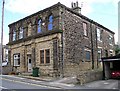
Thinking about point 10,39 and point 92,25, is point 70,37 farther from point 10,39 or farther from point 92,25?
point 10,39

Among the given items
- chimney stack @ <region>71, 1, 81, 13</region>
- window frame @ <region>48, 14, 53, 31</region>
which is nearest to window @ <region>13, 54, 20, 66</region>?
window frame @ <region>48, 14, 53, 31</region>

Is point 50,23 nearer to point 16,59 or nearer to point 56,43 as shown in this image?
point 56,43

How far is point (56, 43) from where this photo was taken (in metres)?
21.9

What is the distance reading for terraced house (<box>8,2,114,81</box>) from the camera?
22.1m

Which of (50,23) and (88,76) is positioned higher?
(50,23)

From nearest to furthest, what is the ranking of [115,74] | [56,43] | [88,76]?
[88,76] < [56,43] < [115,74]

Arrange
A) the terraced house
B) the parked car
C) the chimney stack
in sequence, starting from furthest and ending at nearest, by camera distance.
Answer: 1. the chimney stack
2. the parked car
3. the terraced house

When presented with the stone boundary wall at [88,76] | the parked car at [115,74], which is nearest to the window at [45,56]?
the stone boundary wall at [88,76]

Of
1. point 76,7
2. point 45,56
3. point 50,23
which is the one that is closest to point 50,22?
point 50,23

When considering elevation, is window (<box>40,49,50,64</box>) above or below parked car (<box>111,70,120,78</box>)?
above

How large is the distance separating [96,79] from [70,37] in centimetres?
556

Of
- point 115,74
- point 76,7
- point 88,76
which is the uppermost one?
point 76,7

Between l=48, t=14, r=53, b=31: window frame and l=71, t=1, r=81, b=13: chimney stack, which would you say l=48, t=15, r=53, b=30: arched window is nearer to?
l=48, t=14, r=53, b=31: window frame

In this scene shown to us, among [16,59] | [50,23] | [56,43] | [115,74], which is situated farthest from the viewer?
[16,59]
